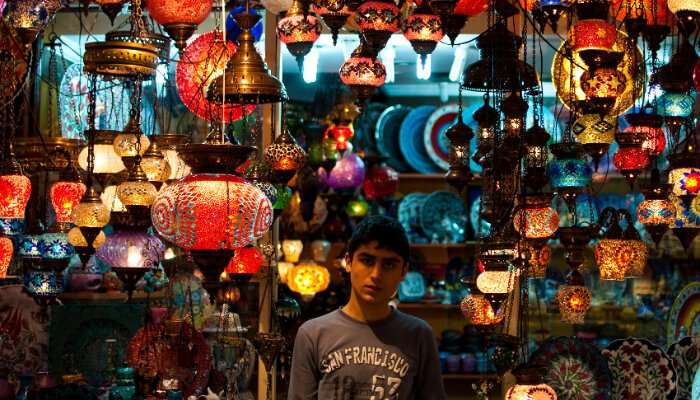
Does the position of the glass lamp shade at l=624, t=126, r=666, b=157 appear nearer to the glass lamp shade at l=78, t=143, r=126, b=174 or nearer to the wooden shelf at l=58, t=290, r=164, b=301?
the glass lamp shade at l=78, t=143, r=126, b=174

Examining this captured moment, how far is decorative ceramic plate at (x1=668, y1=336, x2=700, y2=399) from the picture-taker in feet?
17.0

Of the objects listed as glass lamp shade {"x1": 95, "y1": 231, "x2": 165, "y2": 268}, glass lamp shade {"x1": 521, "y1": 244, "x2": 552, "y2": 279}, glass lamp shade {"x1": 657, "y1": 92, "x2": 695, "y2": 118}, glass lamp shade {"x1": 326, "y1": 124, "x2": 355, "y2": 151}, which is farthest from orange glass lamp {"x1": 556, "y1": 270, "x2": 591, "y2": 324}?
glass lamp shade {"x1": 326, "y1": 124, "x2": 355, "y2": 151}

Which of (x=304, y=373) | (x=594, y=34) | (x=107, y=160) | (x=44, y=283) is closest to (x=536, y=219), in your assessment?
(x=594, y=34)

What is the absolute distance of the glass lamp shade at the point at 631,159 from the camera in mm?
4629

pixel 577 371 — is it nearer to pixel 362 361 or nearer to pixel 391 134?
pixel 391 134

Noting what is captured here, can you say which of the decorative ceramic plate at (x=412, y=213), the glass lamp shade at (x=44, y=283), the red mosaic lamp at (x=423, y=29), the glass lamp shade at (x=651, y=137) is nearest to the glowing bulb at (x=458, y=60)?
the decorative ceramic plate at (x=412, y=213)

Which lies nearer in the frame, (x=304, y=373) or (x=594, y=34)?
(x=304, y=373)

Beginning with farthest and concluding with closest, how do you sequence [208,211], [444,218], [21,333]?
[444,218] → [21,333] → [208,211]

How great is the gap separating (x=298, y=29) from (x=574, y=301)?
5.08ft

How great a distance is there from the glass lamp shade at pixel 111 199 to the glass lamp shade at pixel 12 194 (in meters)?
0.32

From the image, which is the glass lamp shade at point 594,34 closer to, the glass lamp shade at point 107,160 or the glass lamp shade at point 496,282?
the glass lamp shade at point 496,282

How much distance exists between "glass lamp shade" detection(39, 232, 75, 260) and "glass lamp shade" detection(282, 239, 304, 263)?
192cm

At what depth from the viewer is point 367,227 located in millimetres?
2602

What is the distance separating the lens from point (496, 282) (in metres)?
4.33
